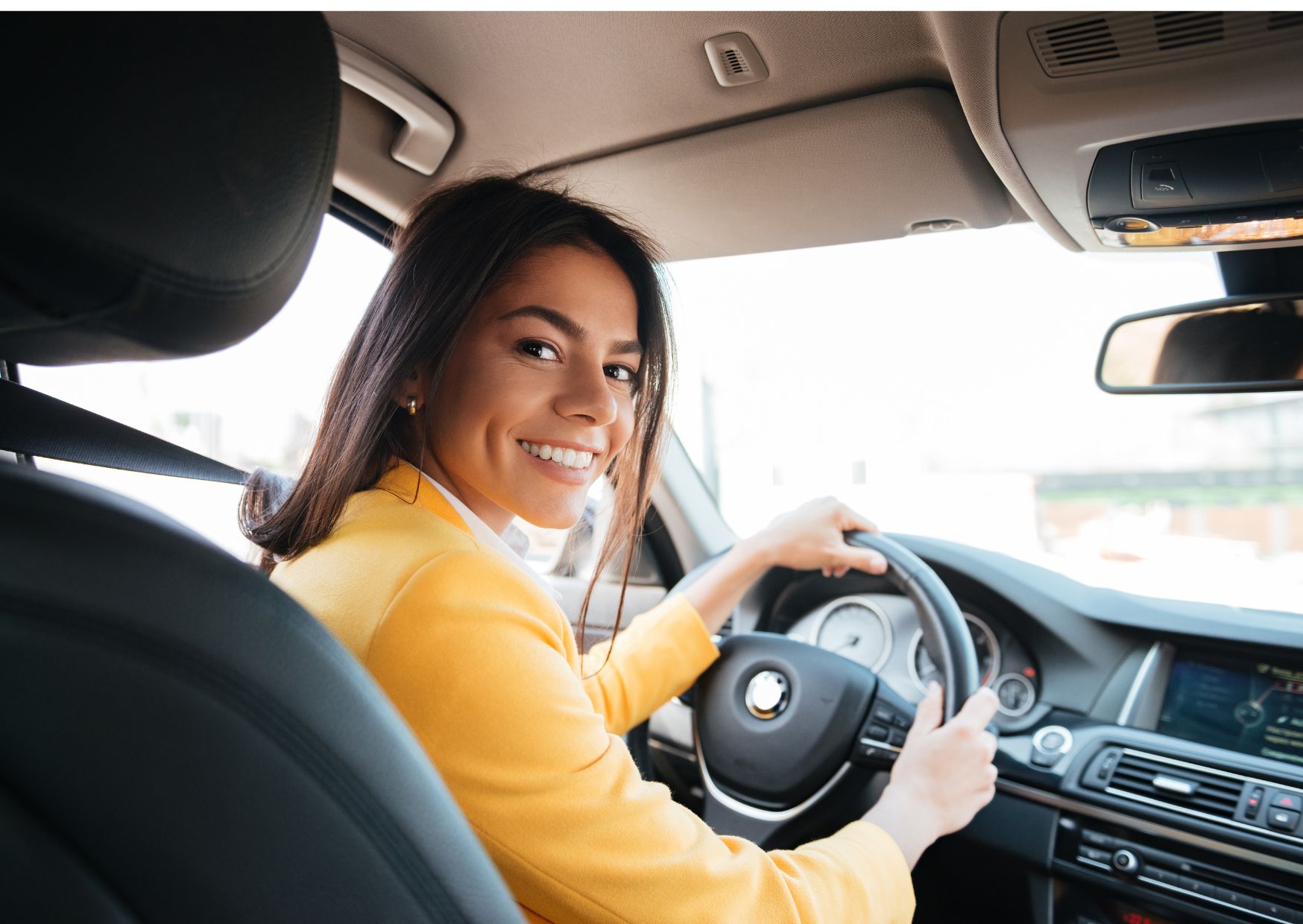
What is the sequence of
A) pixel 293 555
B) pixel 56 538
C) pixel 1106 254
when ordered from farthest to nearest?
pixel 1106 254 < pixel 293 555 < pixel 56 538

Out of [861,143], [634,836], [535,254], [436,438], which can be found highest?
[861,143]

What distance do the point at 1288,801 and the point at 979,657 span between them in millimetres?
758

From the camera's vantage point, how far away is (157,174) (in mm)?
651

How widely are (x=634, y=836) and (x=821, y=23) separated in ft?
4.07

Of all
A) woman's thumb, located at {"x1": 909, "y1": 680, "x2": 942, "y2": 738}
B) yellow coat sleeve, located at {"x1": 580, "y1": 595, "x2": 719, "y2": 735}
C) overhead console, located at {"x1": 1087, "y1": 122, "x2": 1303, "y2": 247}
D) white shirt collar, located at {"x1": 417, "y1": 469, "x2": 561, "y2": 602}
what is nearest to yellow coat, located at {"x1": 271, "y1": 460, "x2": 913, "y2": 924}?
white shirt collar, located at {"x1": 417, "y1": 469, "x2": 561, "y2": 602}

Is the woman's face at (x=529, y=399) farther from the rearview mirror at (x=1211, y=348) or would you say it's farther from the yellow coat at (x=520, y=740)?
the rearview mirror at (x=1211, y=348)

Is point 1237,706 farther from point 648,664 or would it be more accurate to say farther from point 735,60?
point 735,60

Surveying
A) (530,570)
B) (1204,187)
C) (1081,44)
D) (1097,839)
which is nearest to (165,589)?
(530,570)

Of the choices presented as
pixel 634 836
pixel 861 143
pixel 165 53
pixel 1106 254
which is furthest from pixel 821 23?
pixel 634 836

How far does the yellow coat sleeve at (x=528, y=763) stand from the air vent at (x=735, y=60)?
1002mm

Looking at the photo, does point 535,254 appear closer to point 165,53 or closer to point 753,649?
point 165,53

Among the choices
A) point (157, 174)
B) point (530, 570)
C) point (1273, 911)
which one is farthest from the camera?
point (1273, 911)

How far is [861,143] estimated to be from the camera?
182 cm

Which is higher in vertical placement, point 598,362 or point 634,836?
point 598,362
